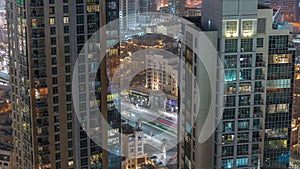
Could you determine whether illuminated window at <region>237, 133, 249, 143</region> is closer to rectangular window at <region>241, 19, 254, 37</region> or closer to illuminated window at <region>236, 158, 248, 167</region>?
illuminated window at <region>236, 158, 248, 167</region>

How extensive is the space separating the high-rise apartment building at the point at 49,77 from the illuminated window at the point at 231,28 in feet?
20.7

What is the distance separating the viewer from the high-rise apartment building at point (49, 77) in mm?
21641

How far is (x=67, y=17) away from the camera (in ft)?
72.4

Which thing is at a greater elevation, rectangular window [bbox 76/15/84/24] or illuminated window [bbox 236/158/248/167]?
rectangular window [bbox 76/15/84/24]

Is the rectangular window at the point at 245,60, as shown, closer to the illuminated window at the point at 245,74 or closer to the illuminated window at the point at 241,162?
the illuminated window at the point at 245,74

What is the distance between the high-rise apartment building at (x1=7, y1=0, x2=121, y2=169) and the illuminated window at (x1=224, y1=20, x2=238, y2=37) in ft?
20.7

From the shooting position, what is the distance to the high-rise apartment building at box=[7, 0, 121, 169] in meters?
21.6

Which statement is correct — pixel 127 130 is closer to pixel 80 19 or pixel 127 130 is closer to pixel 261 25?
pixel 80 19

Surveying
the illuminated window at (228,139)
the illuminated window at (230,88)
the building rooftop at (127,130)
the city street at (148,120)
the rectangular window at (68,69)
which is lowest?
the city street at (148,120)

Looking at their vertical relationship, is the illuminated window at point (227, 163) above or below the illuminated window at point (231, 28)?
below

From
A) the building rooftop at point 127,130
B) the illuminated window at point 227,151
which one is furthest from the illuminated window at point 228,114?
the building rooftop at point 127,130

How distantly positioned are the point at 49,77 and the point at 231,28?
818 centimetres

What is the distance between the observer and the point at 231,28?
19.7 meters

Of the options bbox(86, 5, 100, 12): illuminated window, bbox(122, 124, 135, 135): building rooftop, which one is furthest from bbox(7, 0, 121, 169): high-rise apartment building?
bbox(122, 124, 135, 135): building rooftop
